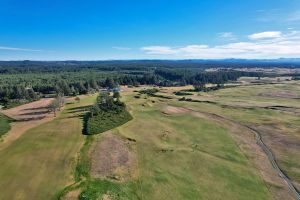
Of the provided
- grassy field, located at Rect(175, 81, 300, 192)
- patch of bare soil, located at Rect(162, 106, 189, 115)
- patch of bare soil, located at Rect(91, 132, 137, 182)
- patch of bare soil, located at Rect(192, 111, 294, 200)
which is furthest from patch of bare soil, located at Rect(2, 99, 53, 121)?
patch of bare soil, located at Rect(192, 111, 294, 200)

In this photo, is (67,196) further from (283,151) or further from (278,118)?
(278,118)

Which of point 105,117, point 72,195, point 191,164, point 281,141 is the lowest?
point 191,164

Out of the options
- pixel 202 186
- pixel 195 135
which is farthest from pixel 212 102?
pixel 202 186

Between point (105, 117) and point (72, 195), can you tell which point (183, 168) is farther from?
point (105, 117)

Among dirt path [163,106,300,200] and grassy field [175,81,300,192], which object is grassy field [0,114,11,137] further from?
grassy field [175,81,300,192]

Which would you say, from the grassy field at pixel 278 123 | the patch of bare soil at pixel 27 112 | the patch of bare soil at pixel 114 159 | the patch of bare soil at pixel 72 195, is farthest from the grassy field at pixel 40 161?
the grassy field at pixel 278 123

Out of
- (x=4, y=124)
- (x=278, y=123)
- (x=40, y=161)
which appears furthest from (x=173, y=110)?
(x=40, y=161)
